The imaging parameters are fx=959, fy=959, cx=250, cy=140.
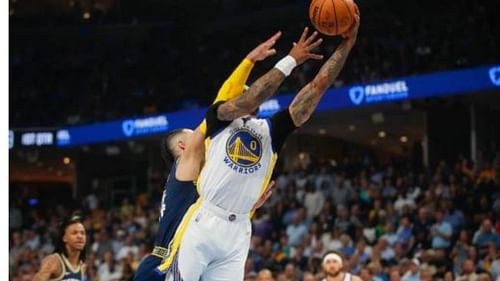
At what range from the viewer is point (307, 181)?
1872cm

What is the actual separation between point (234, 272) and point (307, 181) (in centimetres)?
1327

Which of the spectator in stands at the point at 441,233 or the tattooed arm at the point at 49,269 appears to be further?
the spectator in stands at the point at 441,233

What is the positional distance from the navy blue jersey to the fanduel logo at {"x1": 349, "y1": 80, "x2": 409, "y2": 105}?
38.8 feet

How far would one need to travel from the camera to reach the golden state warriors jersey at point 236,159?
5414 mm

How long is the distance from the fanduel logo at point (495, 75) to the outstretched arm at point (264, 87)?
10.9 meters

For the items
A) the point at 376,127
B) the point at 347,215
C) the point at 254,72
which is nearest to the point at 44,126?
the point at 254,72

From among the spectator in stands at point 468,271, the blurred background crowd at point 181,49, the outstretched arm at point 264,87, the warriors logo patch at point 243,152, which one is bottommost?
the spectator in stands at point 468,271

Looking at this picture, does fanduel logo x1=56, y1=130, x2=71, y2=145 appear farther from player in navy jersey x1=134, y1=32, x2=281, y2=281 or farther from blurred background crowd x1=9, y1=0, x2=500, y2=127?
player in navy jersey x1=134, y1=32, x2=281, y2=281

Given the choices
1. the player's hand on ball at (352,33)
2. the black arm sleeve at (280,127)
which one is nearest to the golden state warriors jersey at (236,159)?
the black arm sleeve at (280,127)

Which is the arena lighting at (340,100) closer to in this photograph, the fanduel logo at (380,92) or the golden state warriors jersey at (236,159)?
the fanduel logo at (380,92)

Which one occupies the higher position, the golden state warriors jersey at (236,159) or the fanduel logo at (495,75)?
the fanduel logo at (495,75)

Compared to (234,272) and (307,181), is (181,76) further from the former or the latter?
(234,272)

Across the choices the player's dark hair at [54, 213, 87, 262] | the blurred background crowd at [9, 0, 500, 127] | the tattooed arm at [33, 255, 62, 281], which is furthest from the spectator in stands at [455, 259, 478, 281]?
the tattooed arm at [33, 255, 62, 281]

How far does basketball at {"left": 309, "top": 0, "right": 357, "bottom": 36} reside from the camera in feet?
18.2
